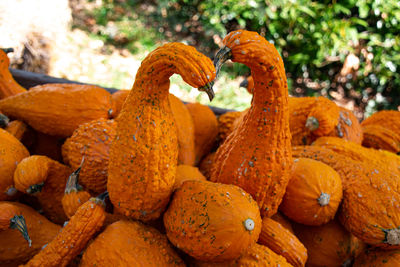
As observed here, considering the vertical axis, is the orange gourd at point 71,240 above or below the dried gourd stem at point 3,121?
below

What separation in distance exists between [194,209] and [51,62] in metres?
3.08

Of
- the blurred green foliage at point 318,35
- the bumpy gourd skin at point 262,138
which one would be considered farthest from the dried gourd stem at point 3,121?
the blurred green foliage at point 318,35

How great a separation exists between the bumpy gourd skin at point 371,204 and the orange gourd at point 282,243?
19cm

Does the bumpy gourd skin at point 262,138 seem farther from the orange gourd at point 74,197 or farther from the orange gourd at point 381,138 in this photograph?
the orange gourd at point 381,138

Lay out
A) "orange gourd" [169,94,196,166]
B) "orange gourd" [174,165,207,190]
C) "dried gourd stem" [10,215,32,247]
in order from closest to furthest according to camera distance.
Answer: "dried gourd stem" [10,215,32,247] → "orange gourd" [174,165,207,190] → "orange gourd" [169,94,196,166]

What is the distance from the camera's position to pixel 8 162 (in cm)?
100

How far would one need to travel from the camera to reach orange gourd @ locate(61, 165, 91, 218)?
35.4 inches

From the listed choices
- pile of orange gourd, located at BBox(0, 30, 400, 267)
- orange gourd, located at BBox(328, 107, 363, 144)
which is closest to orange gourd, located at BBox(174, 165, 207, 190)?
pile of orange gourd, located at BBox(0, 30, 400, 267)

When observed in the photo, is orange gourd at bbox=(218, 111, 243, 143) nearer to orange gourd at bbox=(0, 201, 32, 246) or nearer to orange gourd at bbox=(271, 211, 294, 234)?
orange gourd at bbox=(271, 211, 294, 234)

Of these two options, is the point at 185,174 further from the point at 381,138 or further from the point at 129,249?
the point at 381,138

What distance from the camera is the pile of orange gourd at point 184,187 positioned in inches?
29.7

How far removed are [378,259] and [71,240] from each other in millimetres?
855

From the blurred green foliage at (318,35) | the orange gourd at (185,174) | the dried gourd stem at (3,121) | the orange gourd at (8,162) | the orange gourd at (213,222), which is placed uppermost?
the dried gourd stem at (3,121)

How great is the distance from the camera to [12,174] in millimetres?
996
